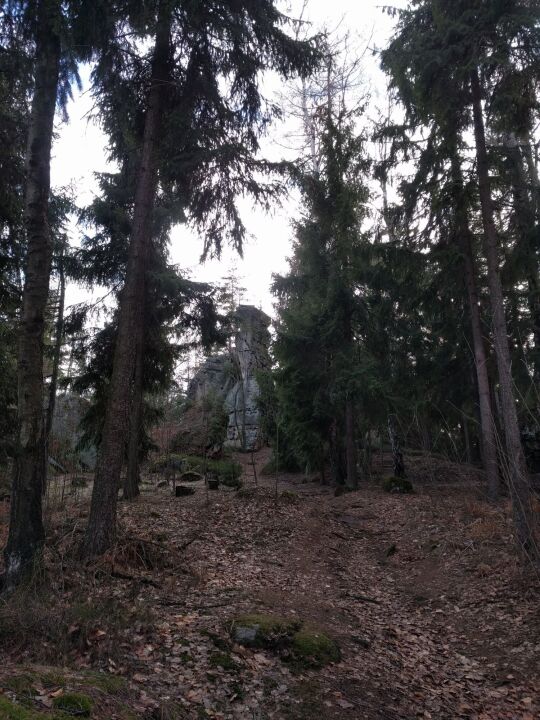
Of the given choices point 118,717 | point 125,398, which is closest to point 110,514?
point 125,398

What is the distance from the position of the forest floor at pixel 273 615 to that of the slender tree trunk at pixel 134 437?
7.49 ft

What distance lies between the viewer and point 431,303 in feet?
44.1

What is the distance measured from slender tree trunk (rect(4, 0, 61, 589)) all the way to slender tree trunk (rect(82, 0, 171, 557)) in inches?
41.1

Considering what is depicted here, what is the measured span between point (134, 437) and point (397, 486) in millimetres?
8043

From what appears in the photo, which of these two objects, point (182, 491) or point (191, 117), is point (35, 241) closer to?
point (191, 117)

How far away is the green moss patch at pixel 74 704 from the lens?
3.00 meters

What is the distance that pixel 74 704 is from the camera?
3.09m

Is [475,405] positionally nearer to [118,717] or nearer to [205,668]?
[205,668]

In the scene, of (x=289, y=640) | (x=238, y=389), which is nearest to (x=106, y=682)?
(x=289, y=640)

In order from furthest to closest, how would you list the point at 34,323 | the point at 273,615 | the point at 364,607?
the point at 364,607
the point at 34,323
the point at 273,615

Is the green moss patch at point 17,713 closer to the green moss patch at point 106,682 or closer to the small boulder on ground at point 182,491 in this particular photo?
the green moss patch at point 106,682

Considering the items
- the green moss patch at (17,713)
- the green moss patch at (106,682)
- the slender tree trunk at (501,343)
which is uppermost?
the slender tree trunk at (501,343)

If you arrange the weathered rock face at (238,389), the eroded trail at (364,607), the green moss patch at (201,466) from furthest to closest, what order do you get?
the weathered rock face at (238,389) < the green moss patch at (201,466) < the eroded trail at (364,607)

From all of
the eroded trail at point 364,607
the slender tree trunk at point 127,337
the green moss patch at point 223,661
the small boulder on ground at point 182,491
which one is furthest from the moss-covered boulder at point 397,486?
the green moss patch at point 223,661
